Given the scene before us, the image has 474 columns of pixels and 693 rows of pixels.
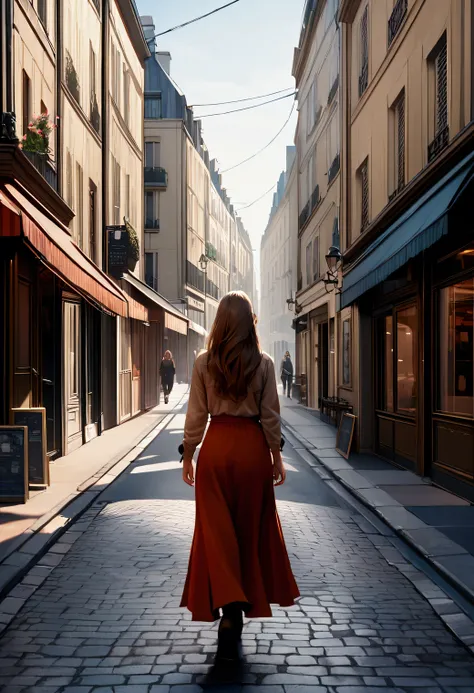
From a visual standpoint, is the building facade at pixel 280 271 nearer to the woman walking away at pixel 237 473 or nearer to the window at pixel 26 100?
the window at pixel 26 100

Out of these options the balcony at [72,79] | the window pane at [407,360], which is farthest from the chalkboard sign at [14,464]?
the balcony at [72,79]

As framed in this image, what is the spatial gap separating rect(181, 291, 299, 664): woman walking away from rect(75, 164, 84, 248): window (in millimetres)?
11289

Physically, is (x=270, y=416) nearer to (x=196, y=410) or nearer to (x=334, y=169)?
(x=196, y=410)

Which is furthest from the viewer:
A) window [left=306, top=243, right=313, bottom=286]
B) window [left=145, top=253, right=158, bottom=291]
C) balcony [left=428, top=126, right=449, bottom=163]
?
window [left=145, top=253, right=158, bottom=291]

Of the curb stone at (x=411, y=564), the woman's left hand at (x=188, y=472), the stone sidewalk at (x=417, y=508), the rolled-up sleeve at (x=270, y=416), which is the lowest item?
the curb stone at (x=411, y=564)

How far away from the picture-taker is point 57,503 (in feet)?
27.5

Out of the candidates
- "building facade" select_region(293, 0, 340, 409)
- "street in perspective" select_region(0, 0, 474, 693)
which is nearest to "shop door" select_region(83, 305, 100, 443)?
"street in perspective" select_region(0, 0, 474, 693)

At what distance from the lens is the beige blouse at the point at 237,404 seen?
13.6ft

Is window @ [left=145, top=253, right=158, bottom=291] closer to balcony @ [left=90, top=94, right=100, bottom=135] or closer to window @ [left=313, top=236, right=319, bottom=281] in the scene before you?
window @ [left=313, top=236, right=319, bottom=281]

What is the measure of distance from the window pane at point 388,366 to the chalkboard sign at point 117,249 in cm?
659

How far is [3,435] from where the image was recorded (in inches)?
328

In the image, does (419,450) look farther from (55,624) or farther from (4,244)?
(55,624)

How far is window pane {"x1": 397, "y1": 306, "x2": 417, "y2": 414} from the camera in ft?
36.7

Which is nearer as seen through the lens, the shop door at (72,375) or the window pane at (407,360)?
the window pane at (407,360)
